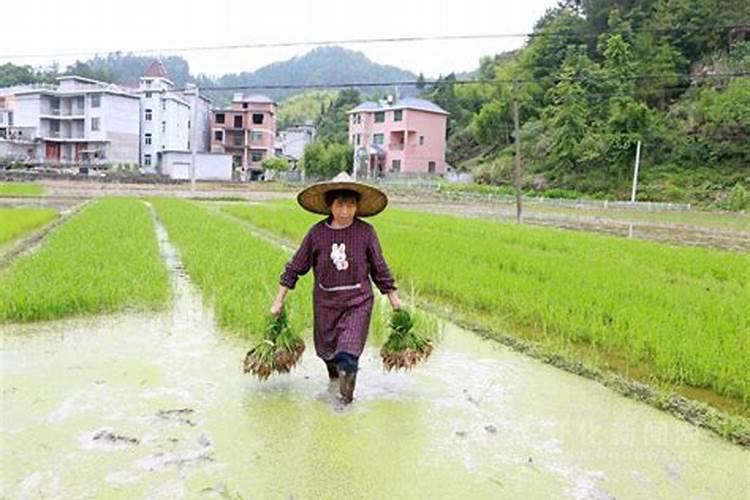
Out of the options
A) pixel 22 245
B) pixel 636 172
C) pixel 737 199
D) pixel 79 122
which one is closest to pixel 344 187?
pixel 22 245

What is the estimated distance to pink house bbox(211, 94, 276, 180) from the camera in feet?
171

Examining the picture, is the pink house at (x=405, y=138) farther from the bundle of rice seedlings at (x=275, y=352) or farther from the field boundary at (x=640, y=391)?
the bundle of rice seedlings at (x=275, y=352)

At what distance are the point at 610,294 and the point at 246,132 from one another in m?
48.0

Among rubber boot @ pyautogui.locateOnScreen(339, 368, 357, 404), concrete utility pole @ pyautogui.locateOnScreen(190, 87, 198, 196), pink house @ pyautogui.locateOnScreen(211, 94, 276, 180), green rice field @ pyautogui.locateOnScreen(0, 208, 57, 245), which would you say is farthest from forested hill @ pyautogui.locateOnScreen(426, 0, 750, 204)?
rubber boot @ pyautogui.locateOnScreen(339, 368, 357, 404)

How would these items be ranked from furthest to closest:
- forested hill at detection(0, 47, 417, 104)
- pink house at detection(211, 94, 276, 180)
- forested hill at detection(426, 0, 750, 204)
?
forested hill at detection(0, 47, 417, 104)
pink house at detection(211, 94, 276, 180)
forested hill at detection(426, 0, 750, 204)

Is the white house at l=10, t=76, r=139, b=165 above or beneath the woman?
above

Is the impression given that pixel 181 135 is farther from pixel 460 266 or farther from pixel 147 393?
pixel 147 393

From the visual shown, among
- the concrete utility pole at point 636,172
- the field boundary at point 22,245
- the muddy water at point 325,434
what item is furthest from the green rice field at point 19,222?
the concrete utility pole at point 636,172

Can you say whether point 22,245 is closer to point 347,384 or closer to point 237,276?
point 237,276

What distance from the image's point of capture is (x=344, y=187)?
12.3ft

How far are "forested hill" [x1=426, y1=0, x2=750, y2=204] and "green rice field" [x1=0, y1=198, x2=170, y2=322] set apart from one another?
26.1 metres

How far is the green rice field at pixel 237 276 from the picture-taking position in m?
5.41

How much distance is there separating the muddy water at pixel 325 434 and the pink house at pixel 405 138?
145 feet

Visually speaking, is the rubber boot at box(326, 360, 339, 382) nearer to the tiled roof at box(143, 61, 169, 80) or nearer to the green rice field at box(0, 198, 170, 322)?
the green rice field at box(0, 198, 170, 322)
